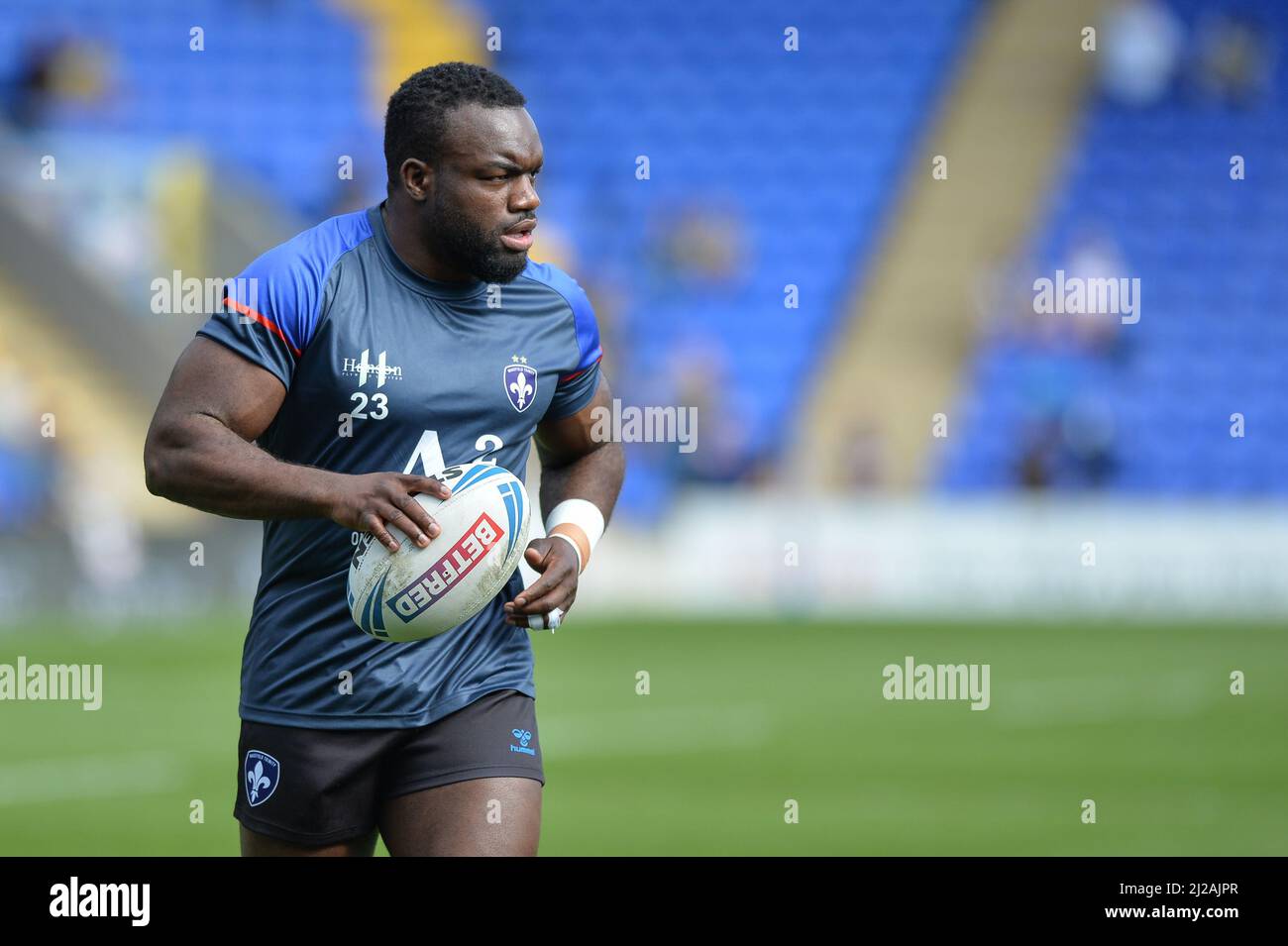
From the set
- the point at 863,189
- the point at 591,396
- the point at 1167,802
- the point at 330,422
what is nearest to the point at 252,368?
the point at 330,422

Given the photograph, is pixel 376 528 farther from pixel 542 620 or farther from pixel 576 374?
pixel 576 374

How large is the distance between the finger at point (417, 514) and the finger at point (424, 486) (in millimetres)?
28

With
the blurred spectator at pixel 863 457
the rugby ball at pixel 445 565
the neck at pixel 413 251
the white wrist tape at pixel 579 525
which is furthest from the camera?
the blurred spectator at pixel 863 457

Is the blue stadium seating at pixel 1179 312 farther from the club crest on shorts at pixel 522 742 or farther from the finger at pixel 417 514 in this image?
the finger at pixel 417 514

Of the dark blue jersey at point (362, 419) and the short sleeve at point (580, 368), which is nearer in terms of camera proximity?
the dark blue jersey at point (362, 419)

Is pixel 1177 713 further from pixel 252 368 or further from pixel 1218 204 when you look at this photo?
pixel 1218 204

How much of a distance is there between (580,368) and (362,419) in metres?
0.70

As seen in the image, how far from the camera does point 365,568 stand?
4215mm

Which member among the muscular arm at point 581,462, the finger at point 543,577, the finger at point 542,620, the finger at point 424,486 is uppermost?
the muscular arm at point 581,462

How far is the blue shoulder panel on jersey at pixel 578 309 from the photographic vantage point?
15.8 feet

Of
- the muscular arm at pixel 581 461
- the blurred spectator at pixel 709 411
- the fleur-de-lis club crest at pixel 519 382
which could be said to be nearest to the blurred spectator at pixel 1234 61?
the blurred spectator at pixel 709 411

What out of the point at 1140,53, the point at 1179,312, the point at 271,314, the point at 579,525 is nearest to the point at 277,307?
the point at 271,314

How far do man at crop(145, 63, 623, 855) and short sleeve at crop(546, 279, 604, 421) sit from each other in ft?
0.77
